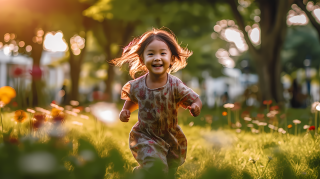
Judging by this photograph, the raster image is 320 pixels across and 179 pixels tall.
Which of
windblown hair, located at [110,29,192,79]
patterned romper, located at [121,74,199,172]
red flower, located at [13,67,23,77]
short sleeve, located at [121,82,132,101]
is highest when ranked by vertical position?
windblown hair, located at [110,29,192,79]

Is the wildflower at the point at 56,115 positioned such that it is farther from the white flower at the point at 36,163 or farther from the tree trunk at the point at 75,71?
the tree trunk at the point at 75,71

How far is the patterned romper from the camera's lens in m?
2.53

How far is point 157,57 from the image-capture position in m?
2.58

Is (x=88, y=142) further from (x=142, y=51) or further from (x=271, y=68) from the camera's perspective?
(x=271, y=68)

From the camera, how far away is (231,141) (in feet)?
13.7

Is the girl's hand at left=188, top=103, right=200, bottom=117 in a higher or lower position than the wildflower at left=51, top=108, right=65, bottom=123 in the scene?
higher

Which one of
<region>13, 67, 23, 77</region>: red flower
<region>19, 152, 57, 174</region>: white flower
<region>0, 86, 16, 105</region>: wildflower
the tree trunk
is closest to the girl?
<region>0, 86, 16, 105</region>: wildflower

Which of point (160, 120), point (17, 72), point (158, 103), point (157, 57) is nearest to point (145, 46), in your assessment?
point (157, 57)

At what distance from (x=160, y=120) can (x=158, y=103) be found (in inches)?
5.7

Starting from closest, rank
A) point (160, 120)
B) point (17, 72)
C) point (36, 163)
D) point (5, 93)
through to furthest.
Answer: point (36, 163) → point (5, 93) → point (160, 120) → point (17, 72)

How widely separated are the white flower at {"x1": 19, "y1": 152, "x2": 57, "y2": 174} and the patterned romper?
2.00 metres

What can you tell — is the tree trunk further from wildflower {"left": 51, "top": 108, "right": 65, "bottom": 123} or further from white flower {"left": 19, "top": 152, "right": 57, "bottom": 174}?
white flower {"left": 19, "top": 152, "right": 57, "bottom": 174}

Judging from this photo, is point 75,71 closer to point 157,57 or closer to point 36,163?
point 157,57

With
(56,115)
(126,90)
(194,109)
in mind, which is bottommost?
(56,115)
